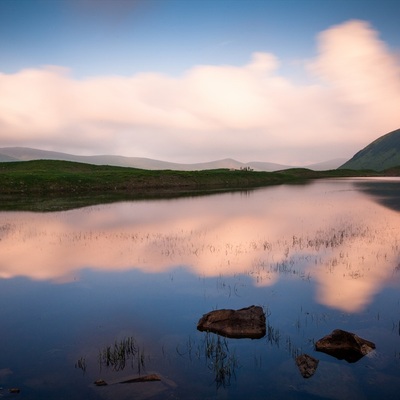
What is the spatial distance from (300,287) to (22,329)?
1169cm

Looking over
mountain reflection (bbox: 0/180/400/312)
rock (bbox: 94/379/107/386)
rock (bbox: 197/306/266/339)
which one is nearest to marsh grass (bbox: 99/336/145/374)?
rock (bbox: 94/379/107/386)

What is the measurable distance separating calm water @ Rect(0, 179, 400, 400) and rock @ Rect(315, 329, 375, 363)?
25 centimetres

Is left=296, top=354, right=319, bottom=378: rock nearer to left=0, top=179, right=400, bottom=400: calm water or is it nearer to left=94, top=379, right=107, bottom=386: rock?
left=0, top=179, right=400, bottom=400: calm water

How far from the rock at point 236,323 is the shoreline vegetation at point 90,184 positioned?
39.8 m

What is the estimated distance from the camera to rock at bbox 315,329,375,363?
34.1 ft

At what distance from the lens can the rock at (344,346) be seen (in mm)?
10398

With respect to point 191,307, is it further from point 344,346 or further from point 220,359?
point 344,346

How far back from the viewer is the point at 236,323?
1219 cm

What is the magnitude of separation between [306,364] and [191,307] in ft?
18.5

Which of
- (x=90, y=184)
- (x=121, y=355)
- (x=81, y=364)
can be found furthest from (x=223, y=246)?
(x=90, y=184)

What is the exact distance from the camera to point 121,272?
754 inches

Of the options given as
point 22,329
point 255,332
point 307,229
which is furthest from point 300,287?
point 307,229

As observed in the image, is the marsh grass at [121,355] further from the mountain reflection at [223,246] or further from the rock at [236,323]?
the mountain reflection at [223,246]

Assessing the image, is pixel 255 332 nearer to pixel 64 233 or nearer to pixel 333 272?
pixel 333 272
